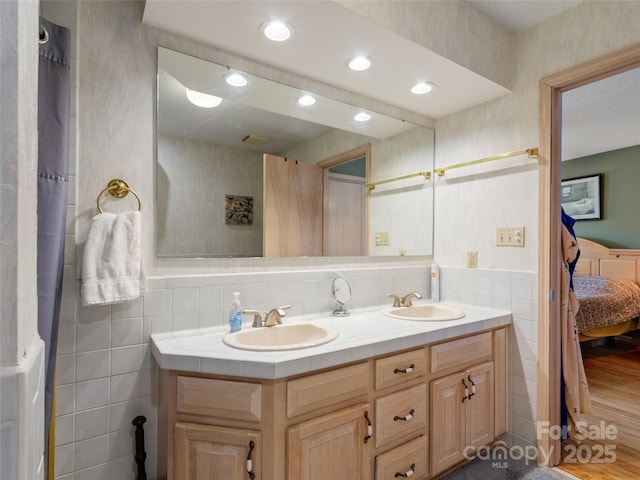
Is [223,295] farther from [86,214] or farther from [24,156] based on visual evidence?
[24,156]

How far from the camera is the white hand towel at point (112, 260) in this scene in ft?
4.10

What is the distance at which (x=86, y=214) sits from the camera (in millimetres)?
1338

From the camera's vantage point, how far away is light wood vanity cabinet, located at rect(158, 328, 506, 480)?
117 centimetres

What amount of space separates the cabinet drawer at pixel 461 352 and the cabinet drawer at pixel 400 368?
0.27ft

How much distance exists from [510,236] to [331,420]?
57.9 inches

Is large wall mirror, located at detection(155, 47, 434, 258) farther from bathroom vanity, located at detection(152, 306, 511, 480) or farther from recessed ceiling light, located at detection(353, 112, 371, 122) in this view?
bathroom vanity, located at detection(152, 306, 511, 480)

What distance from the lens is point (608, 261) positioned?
4.48 metres

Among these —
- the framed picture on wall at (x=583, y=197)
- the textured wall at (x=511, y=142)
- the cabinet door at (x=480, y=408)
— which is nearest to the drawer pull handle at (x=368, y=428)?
the cabinet door at (x=480, y=408)

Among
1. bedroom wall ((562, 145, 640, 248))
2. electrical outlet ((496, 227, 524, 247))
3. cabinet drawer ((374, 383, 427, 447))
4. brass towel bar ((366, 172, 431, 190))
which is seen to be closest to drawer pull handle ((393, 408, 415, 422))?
cabinet drawer ((374, 383, 427, 447))

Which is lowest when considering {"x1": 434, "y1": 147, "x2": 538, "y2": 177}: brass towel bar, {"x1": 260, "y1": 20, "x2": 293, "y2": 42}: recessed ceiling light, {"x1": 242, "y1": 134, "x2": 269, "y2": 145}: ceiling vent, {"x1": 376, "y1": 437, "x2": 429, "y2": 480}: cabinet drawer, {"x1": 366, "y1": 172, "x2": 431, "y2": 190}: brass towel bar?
{"x1": 376, "y1": 437, "x2": 429, "y2": 480}: cabinet drawer

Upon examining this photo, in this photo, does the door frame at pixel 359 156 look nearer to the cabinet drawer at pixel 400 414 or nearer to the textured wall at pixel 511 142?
the textured wall at pixel 511 142

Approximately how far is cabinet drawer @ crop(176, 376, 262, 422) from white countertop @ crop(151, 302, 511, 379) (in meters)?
0.05

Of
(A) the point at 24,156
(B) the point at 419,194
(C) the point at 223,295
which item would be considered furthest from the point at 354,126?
(A) the point at 24,156

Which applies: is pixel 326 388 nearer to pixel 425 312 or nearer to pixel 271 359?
pixel 271 359
